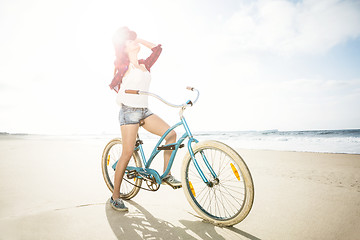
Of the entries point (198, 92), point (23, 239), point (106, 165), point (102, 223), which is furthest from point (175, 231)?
point (106, 165)

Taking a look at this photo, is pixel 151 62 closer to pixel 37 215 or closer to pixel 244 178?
pixel 244 178

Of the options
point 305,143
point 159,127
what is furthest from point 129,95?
point 305,143

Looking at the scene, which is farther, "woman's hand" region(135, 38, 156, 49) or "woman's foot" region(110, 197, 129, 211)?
"woman's hand" region(135, 38, 156, 49)

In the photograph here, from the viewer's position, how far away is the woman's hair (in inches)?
94.9

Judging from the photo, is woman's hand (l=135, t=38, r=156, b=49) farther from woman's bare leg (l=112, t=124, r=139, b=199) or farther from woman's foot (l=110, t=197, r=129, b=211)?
woman's foot (l=110, t=197, r=129, b=211)

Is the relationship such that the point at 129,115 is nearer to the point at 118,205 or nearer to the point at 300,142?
the point at 118,205

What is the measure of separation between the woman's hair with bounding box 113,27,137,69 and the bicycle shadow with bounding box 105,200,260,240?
1.90 meters

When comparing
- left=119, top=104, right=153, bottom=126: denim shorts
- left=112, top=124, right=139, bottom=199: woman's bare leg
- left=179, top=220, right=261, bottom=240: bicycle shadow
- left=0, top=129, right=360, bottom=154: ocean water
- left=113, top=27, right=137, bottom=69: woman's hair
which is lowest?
left=0, top=129, right=360, bottom=154: ocean water

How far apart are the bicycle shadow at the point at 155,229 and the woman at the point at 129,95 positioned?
234mm

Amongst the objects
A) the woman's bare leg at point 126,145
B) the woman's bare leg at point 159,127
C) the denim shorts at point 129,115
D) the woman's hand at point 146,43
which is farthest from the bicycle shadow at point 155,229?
the woman's hand at point 146,43

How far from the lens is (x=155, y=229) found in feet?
6.38

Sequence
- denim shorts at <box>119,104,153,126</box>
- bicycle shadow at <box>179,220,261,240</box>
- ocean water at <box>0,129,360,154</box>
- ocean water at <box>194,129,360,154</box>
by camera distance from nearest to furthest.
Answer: bicycle shadow at <box>179,220,261,240</box> → denim shorts at <box>119,104,153,126</box> → ocean water at <box>194,129,360,154</box> → ocean water at <box>0,129,360,154</box>

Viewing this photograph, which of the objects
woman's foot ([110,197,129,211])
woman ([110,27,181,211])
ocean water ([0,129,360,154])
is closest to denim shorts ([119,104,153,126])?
woman ([110,27,181,211])

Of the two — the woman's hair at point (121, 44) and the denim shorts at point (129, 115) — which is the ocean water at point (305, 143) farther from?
the woman's hair at point (121, 44)
